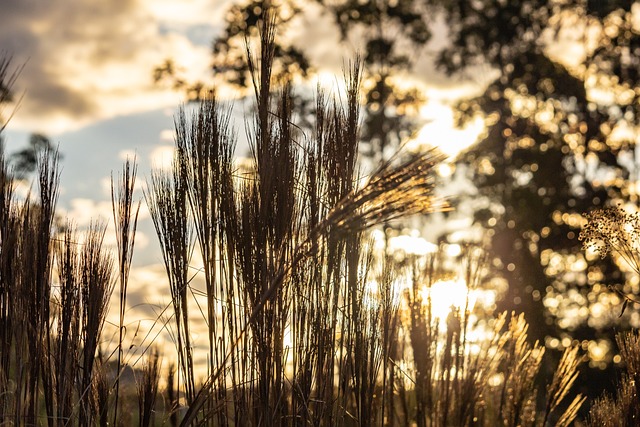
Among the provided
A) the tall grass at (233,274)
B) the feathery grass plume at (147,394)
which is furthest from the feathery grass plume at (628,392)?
the feathery grass plume at (147,394)

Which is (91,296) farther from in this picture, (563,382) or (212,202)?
(563,382)

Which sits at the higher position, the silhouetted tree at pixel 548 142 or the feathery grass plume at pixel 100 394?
the silhouetted tree at pixel 548 142

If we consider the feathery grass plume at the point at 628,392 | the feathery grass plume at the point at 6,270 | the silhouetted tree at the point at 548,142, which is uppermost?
the silhouetted tree at the point at 548,142

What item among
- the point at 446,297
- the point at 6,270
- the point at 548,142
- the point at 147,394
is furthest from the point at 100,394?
the point at 548,142

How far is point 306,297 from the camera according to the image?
268cm

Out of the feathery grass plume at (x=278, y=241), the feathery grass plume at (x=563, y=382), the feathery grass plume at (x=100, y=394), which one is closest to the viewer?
the feathery grass plume at (x=278, y=241)

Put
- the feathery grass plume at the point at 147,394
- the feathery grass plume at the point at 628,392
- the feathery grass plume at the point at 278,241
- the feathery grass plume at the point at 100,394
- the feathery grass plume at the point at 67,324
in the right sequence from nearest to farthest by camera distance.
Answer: the feathery grass plume at the point at 278,241 < the feathery grass plume at the point at 67,324 < the feathery grass plume at the point at 100,394 < the feathery grass plume at the point at 147,394 < the feathery grass plume at the point at 628,392

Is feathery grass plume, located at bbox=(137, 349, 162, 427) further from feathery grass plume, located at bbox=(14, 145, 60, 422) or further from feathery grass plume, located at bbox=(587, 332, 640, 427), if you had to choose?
feathery grass plume, located at bbox=(587, 332, 640, 427)

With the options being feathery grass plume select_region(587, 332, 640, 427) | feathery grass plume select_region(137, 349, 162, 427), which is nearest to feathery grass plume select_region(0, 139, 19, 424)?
feathery grass plume select_region(137, 349, 162, 427)

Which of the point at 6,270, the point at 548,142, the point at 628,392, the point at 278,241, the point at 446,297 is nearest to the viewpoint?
the point at 278,241

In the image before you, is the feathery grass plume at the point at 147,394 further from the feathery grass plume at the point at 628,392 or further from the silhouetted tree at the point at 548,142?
the silhouetted tree at the point at 548,142

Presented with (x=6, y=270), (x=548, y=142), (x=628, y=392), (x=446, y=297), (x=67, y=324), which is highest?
(x=548, y=142)

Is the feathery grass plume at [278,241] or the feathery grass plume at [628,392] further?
the feathery grass plume at [628,392]

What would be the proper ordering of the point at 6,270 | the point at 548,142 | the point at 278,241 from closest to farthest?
the point at 278,241 < the point at 6,270 < the point at 548,142
